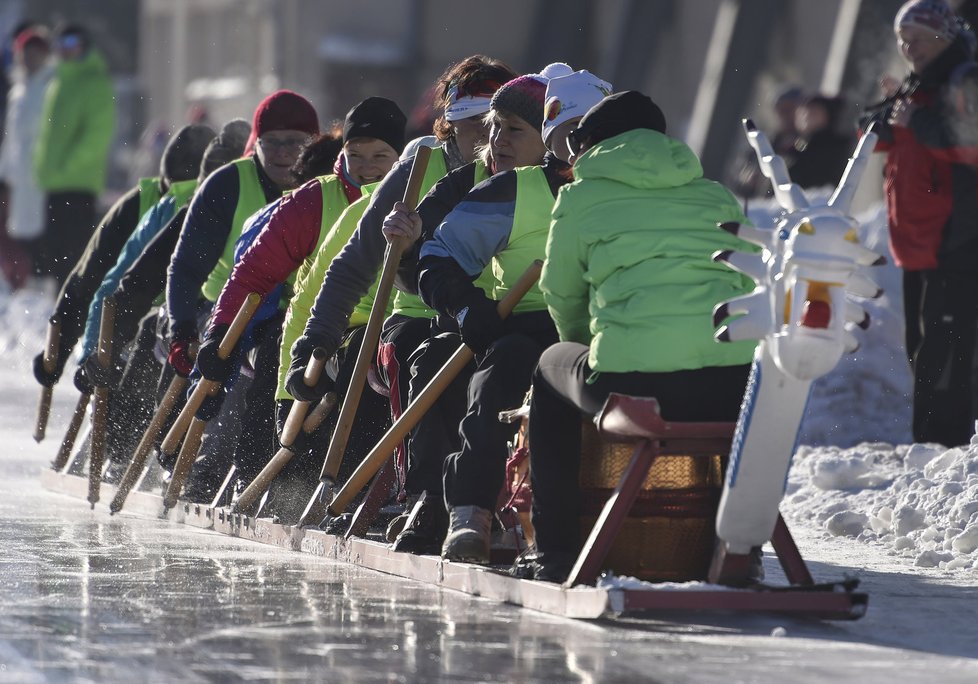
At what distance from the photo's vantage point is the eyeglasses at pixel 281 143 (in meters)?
10.7

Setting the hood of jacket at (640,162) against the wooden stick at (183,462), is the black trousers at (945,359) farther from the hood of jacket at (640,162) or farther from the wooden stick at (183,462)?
the hood of jacket at (640,162)

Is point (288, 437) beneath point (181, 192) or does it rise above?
beneath

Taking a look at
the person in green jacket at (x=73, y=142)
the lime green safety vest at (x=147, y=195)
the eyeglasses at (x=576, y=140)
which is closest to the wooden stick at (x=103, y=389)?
the lime green safety vest at (x=147, y=195)

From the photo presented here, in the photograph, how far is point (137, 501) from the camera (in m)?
10.6

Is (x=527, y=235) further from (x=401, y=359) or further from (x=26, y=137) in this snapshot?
(x=26, y=137)

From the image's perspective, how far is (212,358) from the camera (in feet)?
33.1

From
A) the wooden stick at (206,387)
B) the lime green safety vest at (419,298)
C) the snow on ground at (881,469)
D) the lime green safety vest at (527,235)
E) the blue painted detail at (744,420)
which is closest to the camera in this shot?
the blue painted detail at (744,420)

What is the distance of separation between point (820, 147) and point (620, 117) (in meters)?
7.40

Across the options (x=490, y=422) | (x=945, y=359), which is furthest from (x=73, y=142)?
(x=490, y=422)

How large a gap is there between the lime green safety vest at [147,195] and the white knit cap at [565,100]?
4.85 metres

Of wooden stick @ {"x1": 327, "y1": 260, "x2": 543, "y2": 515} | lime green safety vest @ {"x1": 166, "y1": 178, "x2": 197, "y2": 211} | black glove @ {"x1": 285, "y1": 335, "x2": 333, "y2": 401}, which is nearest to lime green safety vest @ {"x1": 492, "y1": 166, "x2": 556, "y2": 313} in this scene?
wooden stick @ {"x1": 327, "y1": 260, "x2": 543, "y2": 515}

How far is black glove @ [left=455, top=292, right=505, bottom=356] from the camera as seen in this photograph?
7.65 m

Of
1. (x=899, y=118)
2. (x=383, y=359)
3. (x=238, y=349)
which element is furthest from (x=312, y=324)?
(x=899, y=118)

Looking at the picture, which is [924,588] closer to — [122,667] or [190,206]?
[122,667]
